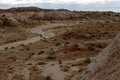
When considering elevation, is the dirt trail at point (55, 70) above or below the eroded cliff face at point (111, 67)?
below

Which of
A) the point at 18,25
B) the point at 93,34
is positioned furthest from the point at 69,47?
the point at 18,25

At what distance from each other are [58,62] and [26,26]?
35249mm

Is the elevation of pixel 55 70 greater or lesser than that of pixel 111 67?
lesser

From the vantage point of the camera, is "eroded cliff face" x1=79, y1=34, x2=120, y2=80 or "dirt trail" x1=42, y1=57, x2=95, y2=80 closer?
"eroded cliff face" x1=79, y1=34, x2=120, y2=80

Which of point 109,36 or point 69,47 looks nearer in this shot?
point 69,47

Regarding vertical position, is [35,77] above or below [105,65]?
below

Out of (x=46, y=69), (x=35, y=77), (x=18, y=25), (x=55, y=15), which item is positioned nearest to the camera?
(x=35, y=77)

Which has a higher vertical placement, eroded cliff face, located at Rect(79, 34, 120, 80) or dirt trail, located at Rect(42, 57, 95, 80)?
eroded cliff face, located at Rect(79, 34, 120, 80)

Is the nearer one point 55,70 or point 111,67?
point 111,67

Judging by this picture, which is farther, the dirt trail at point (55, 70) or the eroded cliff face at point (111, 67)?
the dirt trail at point (55, 70)

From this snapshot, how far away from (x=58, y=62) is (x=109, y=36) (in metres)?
12.7

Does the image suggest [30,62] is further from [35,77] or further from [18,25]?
[18,25]

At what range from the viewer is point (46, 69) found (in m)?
22.0

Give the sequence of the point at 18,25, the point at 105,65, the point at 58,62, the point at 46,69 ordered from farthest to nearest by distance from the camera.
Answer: the point at 18,25
the point at 58,62
the point at 46,69
the point at 105,65
